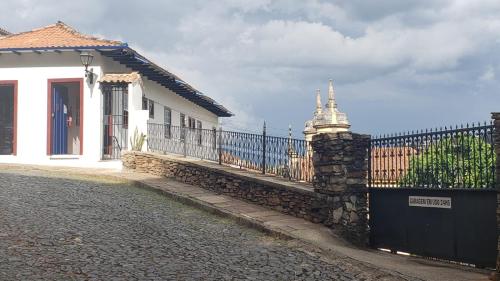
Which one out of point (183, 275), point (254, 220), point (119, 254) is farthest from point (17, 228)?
point (254, 220)

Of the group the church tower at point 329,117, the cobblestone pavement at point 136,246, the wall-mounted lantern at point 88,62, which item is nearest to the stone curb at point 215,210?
the cobblestone pavement at point 136,246

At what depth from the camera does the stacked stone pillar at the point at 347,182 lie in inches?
365

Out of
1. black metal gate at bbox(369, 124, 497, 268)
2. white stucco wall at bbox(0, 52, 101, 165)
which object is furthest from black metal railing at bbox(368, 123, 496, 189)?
white stucco wall at bbox(0, 52, 101, 165)

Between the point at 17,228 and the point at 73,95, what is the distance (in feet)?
39.5

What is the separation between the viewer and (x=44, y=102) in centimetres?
1700

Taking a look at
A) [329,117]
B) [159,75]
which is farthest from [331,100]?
[159,75]

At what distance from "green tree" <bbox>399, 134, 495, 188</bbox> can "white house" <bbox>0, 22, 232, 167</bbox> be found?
10.6m

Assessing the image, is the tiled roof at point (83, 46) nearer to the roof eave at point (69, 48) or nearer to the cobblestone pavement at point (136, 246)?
the roof eave at point (69, 48)

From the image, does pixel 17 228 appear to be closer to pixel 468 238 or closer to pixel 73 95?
pixel 468 238

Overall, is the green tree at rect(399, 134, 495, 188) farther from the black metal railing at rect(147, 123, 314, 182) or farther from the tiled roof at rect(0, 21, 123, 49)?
the tiled roof at rect(0, 21, 123, 49)

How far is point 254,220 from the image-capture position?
9.45m

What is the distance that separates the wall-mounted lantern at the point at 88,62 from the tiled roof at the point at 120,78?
0.39 metres

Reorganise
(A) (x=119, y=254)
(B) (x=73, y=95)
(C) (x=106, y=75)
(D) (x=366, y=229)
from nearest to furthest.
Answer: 1. (A) (x=119, y=254)
2. (D) (x=366, y=229)
3. (C) (x=106, y=75)
4. (B) (x=73, y=95)

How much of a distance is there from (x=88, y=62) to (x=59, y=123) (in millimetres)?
2719
